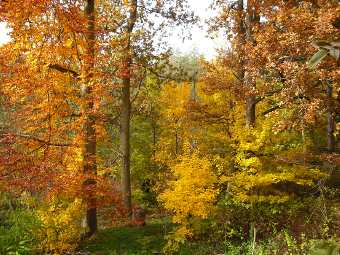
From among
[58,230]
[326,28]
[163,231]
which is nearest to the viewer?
[326,28]

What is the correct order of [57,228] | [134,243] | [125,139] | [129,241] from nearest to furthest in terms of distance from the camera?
[57,228], [134,243], [129,241], [125,139]

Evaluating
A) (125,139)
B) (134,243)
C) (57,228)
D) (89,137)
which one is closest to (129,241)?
(134,243)

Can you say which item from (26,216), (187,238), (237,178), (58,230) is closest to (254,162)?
(237,178)

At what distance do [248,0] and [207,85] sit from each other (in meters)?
3.92

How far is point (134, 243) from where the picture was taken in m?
15.2

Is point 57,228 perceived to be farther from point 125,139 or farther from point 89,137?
point 125,139

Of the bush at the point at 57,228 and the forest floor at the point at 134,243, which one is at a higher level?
the bush at the point at 57,228

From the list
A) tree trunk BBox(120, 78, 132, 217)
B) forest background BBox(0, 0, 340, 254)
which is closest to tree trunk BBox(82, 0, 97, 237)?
forest background BBox(0, 0, 340, 254)

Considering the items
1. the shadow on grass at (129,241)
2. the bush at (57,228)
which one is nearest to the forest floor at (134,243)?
the shadow on grass at (129,241)

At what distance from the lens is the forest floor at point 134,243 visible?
1405 centimetres

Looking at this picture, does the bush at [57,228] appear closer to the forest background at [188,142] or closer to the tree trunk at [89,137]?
the forest background at [188,142]

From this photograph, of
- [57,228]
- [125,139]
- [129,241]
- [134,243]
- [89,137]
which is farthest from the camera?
[125,139]

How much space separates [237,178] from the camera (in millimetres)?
14523

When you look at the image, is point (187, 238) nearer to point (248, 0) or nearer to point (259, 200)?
point (259, 200)
